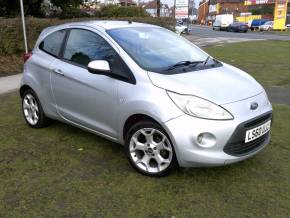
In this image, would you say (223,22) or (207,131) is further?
(223,22)

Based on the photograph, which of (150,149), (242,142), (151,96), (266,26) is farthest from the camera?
(266,26)

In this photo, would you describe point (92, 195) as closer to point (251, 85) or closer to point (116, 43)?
point (116, 43)

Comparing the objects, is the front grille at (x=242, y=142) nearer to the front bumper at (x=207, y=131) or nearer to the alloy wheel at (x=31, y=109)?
the front bumper at (x=207, y=131)

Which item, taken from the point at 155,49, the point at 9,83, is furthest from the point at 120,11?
the point at 155,49

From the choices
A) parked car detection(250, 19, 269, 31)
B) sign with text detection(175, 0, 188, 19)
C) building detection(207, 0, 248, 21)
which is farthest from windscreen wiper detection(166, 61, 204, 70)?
building detection(207, 0, 248, 21)

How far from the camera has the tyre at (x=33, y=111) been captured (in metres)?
5.64

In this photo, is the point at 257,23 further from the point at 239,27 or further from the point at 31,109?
the point at 31,109

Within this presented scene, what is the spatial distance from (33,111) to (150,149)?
247 cm

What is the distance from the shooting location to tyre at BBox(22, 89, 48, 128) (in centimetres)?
564

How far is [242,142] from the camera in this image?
3795 mm

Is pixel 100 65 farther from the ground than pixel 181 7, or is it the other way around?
pixel 181 7

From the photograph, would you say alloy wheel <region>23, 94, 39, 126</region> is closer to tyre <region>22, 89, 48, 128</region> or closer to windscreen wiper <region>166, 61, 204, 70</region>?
tyre <region>22, 89, 48, 128</region>

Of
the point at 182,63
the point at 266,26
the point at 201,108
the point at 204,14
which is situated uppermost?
the point at 182,63

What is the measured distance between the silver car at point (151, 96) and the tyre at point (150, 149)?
10 millimetres
